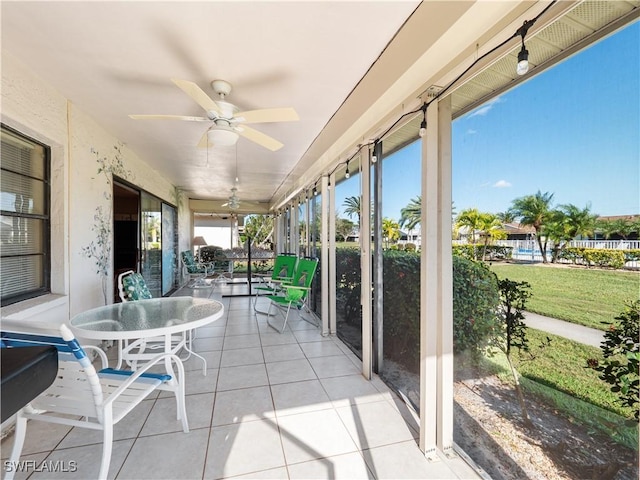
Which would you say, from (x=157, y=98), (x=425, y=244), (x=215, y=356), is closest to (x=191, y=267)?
(x=215, y=356)

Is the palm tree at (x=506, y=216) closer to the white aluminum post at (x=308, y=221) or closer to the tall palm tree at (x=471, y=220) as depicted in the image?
the tall palm tree at (x=471, y=220)

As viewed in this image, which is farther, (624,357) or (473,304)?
(473,304)

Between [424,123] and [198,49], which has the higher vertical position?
→ [198,49]

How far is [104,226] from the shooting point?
3236mm

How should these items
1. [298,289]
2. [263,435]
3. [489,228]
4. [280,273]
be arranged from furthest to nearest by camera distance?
[280,273] → [298,289] → [263,435] → [489,228]

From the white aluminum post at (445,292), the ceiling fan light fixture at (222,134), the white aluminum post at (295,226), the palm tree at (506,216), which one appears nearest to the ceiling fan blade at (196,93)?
the ceiling fan light fixture at (222,134)

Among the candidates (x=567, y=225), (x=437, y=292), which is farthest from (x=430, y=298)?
(x=567, y=225)

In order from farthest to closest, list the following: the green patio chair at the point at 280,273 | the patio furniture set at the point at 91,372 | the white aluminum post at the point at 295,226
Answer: the white aluminum post at the point at 295,226, the green patio chair at the point at 280,273, the patio furniture set at the point at 91,372

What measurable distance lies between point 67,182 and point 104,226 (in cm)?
82

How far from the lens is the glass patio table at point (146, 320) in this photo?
1.75 m

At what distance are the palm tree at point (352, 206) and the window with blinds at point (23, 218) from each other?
293cm

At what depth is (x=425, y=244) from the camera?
1.72 metres

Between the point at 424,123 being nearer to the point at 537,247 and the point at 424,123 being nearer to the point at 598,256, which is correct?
the point at 537,247

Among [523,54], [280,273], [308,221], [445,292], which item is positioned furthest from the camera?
[280,273]
